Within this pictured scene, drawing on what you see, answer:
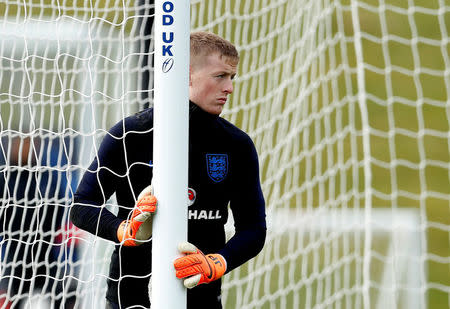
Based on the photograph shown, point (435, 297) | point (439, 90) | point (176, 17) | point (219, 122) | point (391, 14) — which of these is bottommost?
point (435, 297)

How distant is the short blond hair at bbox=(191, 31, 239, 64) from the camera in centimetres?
204

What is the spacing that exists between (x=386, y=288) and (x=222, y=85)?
123 inches

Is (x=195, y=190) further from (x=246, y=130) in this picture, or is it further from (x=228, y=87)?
(x=246, y=130)

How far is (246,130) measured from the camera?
377 centimetres

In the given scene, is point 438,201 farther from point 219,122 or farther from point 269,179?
point 219,122

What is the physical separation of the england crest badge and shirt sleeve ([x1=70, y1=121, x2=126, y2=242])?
8.7 inches

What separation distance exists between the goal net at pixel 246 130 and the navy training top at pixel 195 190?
0.34 ft

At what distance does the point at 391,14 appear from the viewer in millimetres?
10734

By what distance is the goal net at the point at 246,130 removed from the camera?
10.1 feet

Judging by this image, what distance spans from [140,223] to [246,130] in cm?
197

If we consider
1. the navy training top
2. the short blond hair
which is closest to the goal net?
the navy training top

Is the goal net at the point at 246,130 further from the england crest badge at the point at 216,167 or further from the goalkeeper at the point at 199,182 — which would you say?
the england crest badge at the point at 216,167

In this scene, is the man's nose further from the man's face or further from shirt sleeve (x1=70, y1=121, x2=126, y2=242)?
shirt sleeve (x1=70, y1=121, x2=126, y2=242)

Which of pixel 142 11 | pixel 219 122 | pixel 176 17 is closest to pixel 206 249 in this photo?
pixel 219 122
